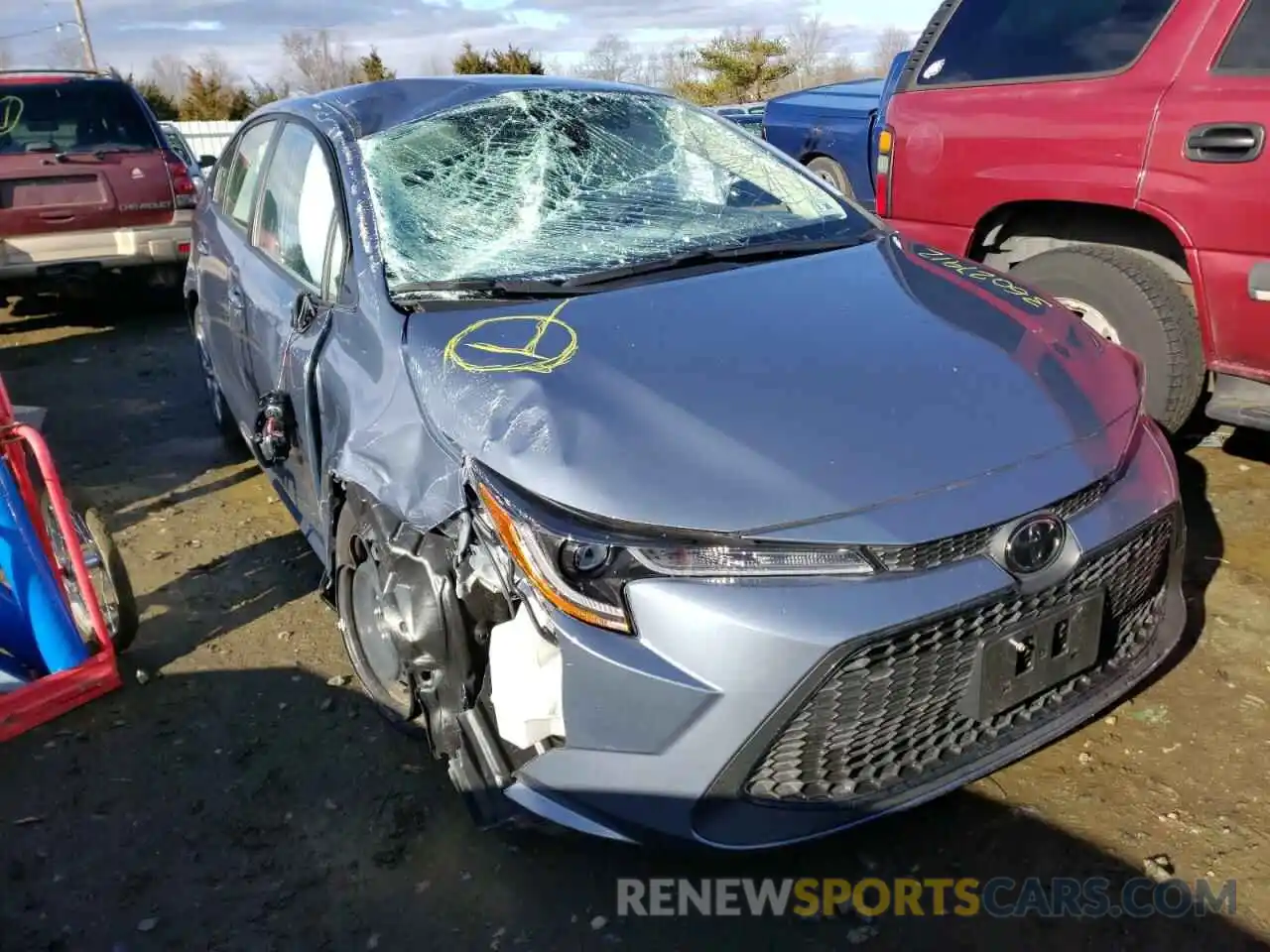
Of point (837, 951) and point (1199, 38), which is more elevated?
point (1199, 38)

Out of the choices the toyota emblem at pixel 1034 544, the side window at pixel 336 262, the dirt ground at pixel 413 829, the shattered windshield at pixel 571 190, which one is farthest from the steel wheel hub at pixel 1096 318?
the side window at pixel 336 262

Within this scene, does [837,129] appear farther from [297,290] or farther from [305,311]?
[305,311]

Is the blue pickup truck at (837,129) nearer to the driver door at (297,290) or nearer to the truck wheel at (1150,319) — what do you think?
the truck wheel at (1150,319)

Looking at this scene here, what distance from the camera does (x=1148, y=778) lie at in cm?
256

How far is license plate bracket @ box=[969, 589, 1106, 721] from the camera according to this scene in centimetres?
212

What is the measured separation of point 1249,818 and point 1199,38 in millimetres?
2547

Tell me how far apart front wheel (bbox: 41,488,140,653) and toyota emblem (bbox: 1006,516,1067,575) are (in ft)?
8.68

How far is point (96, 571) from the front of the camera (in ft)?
11.1

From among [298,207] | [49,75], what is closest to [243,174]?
[298,207]

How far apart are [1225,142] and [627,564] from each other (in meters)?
2.60

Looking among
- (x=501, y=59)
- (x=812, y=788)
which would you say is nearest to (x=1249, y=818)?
(x=812, y=788)

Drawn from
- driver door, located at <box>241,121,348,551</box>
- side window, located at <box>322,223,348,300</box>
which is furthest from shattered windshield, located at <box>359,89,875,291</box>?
driver door, located at <box>241,121,348,551</box>

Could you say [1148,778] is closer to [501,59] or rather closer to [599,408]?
[599,408]

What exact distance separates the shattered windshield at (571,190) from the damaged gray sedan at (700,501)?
0.7 inches
